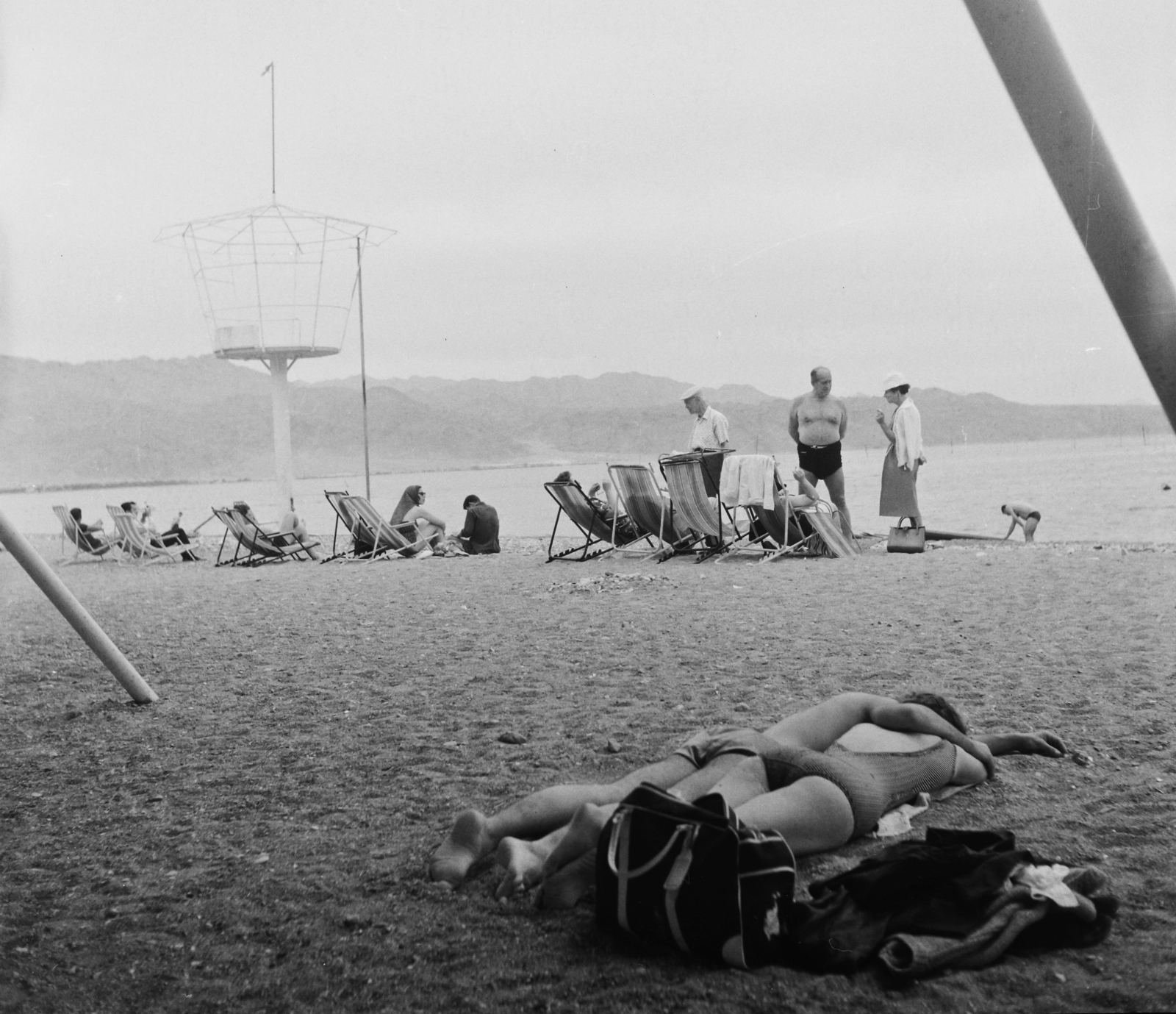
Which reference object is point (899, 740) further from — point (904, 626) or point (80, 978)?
point (904, 626)

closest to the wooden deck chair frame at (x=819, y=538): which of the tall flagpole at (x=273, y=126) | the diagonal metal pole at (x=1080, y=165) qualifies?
the diagonal metal pole at (x=1080, y=165)

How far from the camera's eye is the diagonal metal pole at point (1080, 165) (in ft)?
3.05

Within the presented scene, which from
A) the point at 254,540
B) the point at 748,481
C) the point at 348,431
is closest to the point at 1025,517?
the point at 748,481

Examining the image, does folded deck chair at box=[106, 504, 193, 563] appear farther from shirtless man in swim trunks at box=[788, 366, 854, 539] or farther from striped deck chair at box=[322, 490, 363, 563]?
shirtless man in swim trunks at box=[788, 366, 854, 539]

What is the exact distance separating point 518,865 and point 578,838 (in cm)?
15

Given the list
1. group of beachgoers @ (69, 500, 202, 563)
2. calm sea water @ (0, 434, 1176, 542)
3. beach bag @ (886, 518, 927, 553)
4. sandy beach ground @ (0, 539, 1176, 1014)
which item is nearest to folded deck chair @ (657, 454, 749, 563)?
beach bag @ (886, 518, 927, 553)

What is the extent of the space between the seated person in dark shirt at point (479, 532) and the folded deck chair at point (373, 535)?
1.34 ft

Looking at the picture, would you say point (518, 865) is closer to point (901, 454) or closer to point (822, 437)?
point (901, 454)

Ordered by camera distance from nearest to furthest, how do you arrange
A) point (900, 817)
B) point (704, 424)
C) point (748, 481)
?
1. point (900, 817)
2. point (748, 481)
3. point (704, 424)

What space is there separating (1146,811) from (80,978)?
220 cm

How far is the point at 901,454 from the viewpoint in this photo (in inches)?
354

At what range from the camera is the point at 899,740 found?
2682 mm

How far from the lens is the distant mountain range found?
10738cm

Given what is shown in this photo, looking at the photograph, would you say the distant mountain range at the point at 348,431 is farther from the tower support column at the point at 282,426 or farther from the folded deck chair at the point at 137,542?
the folded deck chair at the point at 137,542
